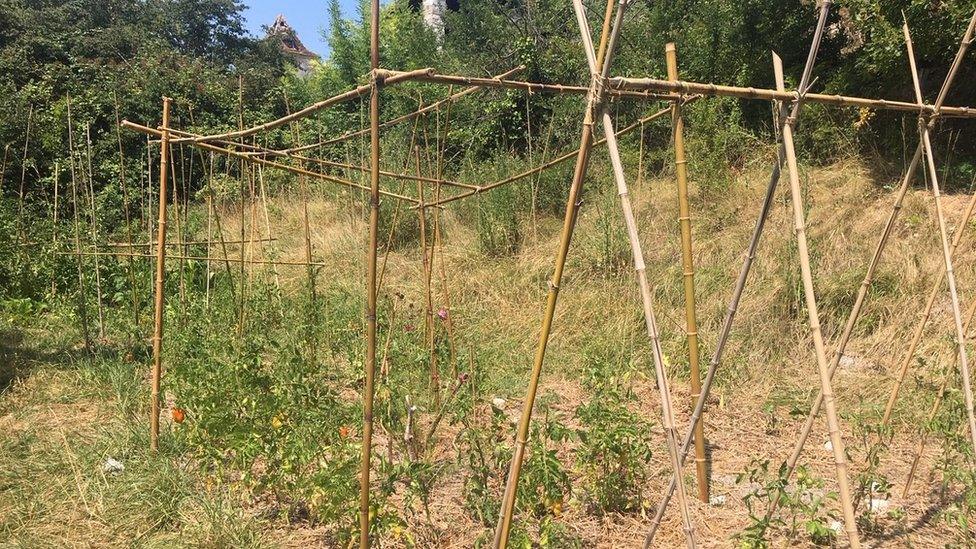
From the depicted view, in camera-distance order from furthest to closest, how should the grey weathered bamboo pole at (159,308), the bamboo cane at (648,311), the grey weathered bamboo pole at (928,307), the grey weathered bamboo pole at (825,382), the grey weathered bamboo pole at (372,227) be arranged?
the grey weathered bamboo pole at (159,308) < the grey weathered bamboo pole at (928,307) < the grey weathered bamboo pole at (372,227) < the bamboo cane at (648,311) < the grey weathered bamboo pole at (825,382)

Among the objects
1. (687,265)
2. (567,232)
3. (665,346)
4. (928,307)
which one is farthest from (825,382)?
(665,346)

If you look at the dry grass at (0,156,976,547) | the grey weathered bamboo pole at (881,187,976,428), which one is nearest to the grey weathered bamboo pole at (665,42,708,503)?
the dry grass at (0,156,976,547)

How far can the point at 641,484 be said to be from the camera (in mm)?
2406

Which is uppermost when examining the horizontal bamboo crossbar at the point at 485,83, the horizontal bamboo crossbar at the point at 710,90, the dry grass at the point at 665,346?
the horizontal bamboo crossbar at the point at 485,83

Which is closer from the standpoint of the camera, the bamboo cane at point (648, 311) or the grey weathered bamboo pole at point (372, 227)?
the bamboo cane at point (648, 311)

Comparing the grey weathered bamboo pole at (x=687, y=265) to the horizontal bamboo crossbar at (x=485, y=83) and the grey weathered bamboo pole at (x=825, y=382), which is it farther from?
the grey weathered bamboo pole at (x=825, y=382)

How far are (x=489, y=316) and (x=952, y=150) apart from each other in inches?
165

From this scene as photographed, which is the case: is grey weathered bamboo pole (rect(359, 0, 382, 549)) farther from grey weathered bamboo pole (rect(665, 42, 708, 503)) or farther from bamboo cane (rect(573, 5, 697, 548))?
grey weathered bamboo pole (rect(665, 42, 708, 503))

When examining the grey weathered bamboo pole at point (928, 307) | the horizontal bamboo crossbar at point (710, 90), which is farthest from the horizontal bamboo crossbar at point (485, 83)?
the grey weathered bamboo pole at point (928, 307)

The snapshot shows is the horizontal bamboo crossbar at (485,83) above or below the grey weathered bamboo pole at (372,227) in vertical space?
above

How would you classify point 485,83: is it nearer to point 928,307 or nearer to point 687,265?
point 687,265

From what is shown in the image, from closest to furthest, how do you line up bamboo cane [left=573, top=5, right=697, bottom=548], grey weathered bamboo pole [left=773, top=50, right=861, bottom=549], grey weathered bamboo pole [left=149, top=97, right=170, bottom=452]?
grey weathered bamboo pole [left=773, top=50, right=861, bottom=549] → bamboo cane [left=573, top=5, right=697, bottom=548] → grey weathered bamboo pole [left=149, top=97, right=170, bottom=452]

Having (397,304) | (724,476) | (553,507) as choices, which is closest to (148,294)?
(397,304)

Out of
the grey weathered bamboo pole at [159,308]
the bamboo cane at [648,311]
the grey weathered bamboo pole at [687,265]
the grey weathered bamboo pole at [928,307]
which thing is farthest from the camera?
the grey weathered bamboo pole at [159,308]
